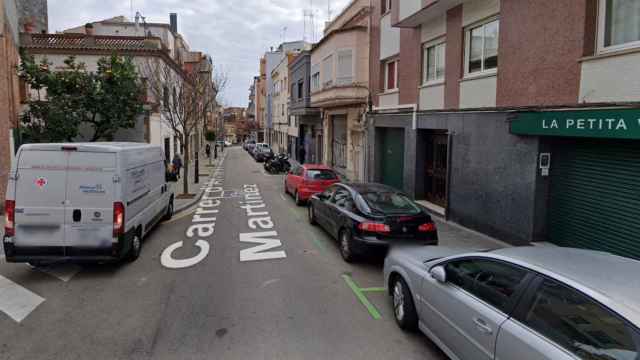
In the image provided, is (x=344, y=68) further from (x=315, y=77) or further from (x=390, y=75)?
(x=315, y=77)

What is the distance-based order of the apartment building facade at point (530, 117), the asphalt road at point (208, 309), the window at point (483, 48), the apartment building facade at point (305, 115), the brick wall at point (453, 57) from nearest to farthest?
the asphalt road at point (208, 309) < the apartment building facade at point (530, 117) < the window at point (483, 48) < the brick wall at point (453, 57) < the apartment building facade at point (305, 115)

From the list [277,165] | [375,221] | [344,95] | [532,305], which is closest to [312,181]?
[344,95]

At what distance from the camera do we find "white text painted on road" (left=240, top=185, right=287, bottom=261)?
8562 mm

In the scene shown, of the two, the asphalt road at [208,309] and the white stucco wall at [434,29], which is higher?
the white stucco wall at [434,29]

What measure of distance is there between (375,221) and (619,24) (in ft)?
17.5

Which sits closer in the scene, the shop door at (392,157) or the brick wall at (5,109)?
the brick wall at (5,109)

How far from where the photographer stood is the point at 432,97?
13164mm

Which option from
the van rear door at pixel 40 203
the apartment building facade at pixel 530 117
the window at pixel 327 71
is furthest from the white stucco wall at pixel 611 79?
the window at pixel 327 71

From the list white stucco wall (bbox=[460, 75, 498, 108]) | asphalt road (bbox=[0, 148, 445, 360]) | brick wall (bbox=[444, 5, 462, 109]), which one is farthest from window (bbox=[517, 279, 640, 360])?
brick wall (bbox=[444, 5, 462, 109])

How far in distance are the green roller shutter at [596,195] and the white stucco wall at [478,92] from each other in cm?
227

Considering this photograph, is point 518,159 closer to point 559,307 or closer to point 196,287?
point 559,307

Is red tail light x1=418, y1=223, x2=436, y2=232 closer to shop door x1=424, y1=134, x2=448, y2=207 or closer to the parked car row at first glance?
the parked car row

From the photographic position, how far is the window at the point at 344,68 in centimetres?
1950

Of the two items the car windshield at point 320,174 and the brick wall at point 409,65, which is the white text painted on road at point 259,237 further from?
the brick wall at point 409,65
